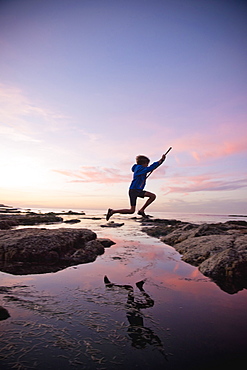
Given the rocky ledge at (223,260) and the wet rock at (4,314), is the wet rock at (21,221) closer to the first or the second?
the rocky ledge at (223,260)

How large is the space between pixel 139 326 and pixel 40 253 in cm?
579

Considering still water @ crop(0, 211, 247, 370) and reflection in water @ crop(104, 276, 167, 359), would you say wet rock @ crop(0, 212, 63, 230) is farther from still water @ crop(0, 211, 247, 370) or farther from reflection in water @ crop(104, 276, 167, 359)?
reflection in water @ crop(104, 276, 167, 359)

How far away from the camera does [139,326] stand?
13.0ft

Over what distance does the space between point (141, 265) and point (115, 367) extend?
5.83 m

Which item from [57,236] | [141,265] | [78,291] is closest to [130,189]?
[141,265]

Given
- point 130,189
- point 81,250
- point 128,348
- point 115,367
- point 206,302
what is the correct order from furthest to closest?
point 81,250
point 130,189
point 206,302
point 128,348
point 115,367

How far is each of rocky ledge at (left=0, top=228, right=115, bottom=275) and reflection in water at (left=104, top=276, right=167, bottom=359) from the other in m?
3.57

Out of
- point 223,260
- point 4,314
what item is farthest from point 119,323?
point 223,260

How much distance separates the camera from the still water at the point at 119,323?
10.1 feet

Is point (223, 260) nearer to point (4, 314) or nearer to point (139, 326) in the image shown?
point (139, 326)

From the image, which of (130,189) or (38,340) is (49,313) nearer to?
(38,340)

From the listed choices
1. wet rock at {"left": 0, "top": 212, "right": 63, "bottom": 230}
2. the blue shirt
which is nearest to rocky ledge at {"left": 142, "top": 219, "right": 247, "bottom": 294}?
the blue shirt

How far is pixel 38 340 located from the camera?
11.2 ft

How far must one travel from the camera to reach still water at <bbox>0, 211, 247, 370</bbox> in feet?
10.1
